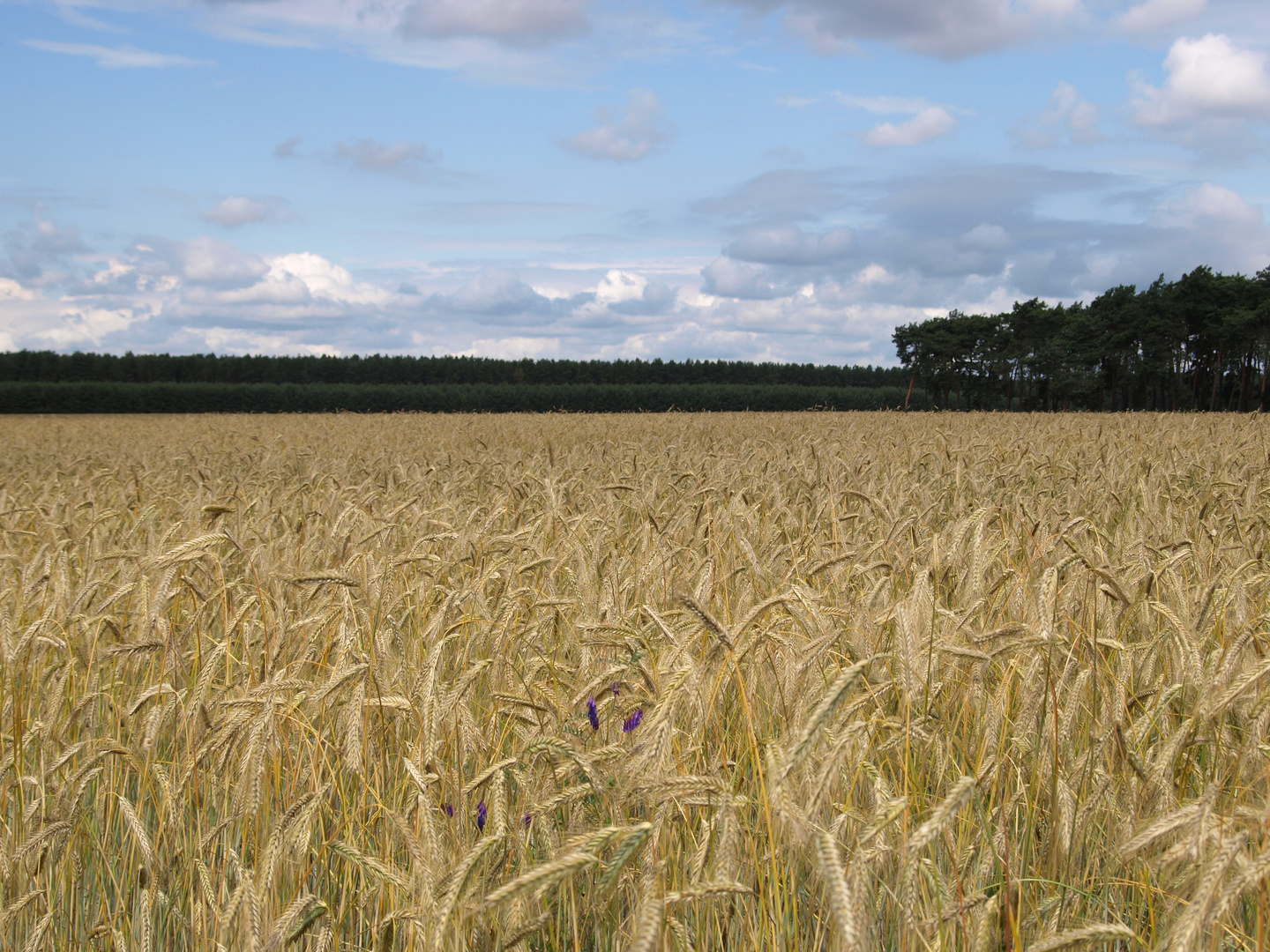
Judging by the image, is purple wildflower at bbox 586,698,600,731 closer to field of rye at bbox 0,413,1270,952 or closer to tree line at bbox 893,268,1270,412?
field of rye at bbox 0,413,1270,952

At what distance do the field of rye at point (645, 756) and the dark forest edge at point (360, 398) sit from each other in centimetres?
5560

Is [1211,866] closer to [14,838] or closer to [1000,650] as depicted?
[1000,650]

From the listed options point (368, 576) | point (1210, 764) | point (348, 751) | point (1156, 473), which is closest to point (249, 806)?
point (348, 751)

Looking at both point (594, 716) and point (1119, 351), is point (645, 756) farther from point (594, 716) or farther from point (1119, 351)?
point (1119, 351)

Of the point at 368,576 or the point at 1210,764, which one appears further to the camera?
the point at 368,576

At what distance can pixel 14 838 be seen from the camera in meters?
2.18

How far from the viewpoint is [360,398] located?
212 feet

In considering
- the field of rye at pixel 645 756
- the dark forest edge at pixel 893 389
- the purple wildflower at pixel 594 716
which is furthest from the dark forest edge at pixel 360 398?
the purple wildflower at pixel 594 716

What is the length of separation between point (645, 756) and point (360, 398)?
2624 inches

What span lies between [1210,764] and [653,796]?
1.55 m

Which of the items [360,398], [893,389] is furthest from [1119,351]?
[360,398]

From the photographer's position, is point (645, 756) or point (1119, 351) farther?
point (1119, 351)

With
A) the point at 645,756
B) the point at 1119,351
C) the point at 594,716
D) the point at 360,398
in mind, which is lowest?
the point at 594,716

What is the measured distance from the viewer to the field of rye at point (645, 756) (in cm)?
152
